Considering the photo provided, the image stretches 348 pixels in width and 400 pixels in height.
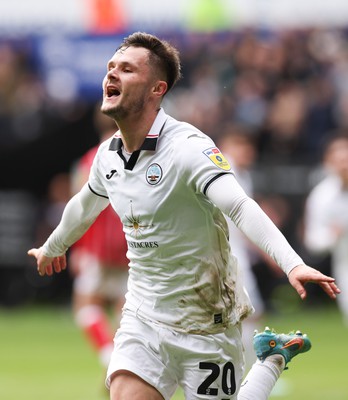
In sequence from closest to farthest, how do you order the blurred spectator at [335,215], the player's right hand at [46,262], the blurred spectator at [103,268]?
the player's right hand at [46,262] → the blurred spectator at [103,268] → the blurred spectator at [335,215]

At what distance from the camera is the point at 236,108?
61.0 feet

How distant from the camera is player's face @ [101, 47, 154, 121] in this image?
6.46 meters

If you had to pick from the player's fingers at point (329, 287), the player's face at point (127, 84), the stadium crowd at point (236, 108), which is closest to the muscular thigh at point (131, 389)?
the player's fingers at point (329, 287)

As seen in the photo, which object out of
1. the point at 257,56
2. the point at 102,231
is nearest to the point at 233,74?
the point at 257,56

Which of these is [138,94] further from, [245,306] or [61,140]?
[61,140]

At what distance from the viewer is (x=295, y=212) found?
17984mm

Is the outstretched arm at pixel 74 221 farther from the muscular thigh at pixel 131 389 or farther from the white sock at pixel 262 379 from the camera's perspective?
the white sock at pixel 262 379

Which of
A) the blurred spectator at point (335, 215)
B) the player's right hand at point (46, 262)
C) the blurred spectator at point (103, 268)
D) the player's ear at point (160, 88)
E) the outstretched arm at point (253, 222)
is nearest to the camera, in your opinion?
the outstretched arm at point (253, 222)

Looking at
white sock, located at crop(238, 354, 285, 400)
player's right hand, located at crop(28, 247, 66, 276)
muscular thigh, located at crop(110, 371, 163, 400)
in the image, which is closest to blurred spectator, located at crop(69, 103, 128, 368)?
player's right hand, located at crop(28, 247, 66, 276)

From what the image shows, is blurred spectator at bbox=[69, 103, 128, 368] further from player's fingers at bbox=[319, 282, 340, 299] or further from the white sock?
player's fingers at bbox=[319, 282, 340, 299]

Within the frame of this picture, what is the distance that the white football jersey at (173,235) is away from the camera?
6.36m

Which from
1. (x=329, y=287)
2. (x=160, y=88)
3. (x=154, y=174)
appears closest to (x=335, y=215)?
(x=160, y=88)

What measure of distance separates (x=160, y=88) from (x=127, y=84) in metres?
0.24

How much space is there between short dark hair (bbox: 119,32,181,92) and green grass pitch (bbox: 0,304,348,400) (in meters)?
4.56
